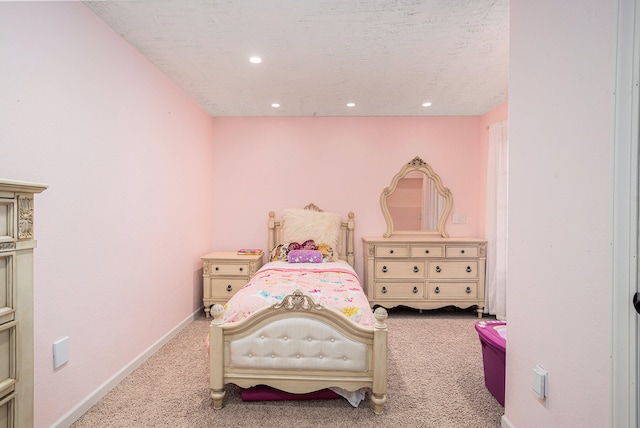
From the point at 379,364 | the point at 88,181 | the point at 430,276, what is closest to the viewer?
the point at 379,364

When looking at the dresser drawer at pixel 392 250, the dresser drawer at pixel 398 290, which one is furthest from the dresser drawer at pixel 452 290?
the dresser drawer at pixel 392 250

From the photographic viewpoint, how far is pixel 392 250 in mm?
3869

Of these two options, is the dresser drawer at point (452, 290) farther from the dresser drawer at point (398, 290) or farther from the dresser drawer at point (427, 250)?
the dresser drawer at point (427, 250)

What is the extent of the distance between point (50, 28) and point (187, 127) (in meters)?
1.79

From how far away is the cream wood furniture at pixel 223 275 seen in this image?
374cm

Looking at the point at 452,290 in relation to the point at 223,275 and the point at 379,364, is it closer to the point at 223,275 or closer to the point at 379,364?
the point at 379,364

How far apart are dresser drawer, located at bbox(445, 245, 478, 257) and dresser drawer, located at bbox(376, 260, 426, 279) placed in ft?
1.14

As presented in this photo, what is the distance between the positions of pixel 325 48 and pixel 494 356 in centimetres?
245

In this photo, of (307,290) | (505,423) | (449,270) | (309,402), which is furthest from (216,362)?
(449,270)

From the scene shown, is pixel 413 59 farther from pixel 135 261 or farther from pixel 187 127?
pixel 135 261

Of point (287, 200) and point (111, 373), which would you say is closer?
point (111, 373)

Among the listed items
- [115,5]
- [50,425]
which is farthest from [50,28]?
[50,425]

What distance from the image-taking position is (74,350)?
1944 mm

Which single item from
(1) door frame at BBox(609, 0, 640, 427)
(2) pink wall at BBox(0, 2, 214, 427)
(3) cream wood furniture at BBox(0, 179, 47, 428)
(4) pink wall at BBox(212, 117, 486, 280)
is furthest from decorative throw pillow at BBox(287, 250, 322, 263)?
(1) door frame at BBox(609, 0, 640, 427)
